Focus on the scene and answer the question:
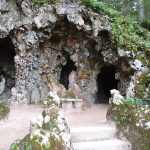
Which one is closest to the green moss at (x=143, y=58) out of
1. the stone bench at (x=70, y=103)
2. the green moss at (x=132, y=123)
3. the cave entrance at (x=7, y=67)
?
the stone bench at (x=70, y=103)

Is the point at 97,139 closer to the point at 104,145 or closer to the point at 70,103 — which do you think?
the point at 104,145

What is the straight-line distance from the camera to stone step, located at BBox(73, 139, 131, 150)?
14.0 ft

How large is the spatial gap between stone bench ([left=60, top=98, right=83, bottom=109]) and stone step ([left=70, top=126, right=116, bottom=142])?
4.31 metres

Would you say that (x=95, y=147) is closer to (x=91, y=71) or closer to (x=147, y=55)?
(x=147, y=55)

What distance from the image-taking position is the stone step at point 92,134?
184 inches

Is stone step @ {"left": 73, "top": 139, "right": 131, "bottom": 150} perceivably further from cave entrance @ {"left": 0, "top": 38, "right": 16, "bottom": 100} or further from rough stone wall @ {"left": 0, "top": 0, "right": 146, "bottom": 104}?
cave entrance @ {"left": 0, "top": 38, "right": 16, "bottom": 100}

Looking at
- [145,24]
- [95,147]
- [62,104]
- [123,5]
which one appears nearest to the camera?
[95,147]

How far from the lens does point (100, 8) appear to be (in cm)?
1084

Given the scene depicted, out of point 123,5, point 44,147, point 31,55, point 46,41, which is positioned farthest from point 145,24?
point 44,147

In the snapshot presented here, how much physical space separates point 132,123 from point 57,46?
9.00 meters

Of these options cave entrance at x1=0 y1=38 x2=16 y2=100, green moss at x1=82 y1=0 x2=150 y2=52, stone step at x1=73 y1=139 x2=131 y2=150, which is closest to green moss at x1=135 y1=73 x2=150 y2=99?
green moss at x1=82 y1=0 x2=150 y2=52

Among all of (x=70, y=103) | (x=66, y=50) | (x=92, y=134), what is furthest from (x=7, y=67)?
(x=92, y=134)

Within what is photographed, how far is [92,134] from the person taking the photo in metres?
4.80

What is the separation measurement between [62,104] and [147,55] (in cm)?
528
